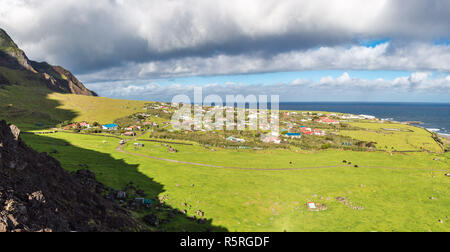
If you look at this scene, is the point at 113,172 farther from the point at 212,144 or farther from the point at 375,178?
the point at 375,178

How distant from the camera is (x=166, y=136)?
415ft

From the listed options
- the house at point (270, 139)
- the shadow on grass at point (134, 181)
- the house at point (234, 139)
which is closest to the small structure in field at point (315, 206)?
the shadow on grass at point (134, 181)

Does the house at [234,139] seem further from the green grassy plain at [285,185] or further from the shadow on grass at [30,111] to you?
the shadow on grass at [30,111]

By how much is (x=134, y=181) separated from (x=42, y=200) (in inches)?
1256

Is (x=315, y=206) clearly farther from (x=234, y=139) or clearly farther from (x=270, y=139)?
(x=234, y=139)

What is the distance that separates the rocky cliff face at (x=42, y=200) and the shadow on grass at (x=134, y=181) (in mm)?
6717

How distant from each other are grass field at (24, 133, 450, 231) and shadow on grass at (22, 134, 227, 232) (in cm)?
25

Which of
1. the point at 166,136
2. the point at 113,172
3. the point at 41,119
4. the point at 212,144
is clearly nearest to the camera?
the point at 113,172

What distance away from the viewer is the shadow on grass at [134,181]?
38906mm

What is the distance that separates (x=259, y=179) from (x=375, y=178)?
115 ft

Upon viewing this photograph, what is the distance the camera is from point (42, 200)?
23953 millimetres
